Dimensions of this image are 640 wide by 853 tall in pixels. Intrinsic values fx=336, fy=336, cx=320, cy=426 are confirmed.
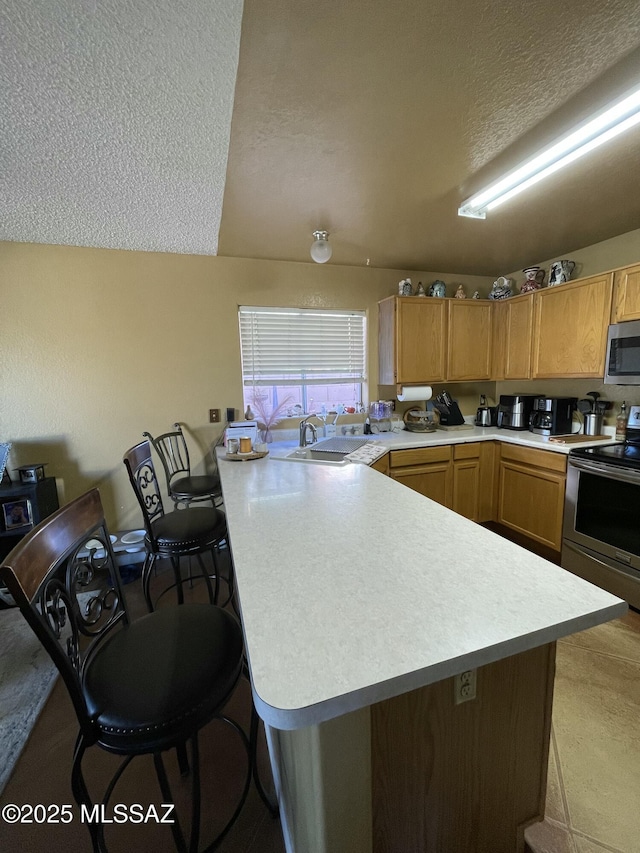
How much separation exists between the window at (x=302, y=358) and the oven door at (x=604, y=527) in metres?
1.80

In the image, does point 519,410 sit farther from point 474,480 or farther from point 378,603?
point 378,603

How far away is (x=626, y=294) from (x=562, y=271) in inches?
23.6

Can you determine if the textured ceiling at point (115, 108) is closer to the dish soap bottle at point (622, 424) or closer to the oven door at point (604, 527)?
the oven door at point (604, 527)

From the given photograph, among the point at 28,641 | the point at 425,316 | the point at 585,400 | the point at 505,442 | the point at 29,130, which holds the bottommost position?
the point at 28,641

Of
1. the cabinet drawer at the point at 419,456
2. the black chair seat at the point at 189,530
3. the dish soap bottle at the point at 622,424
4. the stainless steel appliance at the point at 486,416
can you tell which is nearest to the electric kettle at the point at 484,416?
the stainless steel appliance at the point at 486,416

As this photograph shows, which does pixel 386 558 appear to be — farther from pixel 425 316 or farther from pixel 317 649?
pixel 425 316

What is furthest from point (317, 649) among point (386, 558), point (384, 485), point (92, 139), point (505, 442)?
point (505, 442)

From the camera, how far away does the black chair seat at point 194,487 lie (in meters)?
2.14

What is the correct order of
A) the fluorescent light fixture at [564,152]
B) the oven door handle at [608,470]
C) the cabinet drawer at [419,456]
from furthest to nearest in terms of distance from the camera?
the cabinet drawer at [419,456], the oven door handle at [608,470], the fluorescent light fixture at [564,152]

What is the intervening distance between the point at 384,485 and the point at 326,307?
1.93m

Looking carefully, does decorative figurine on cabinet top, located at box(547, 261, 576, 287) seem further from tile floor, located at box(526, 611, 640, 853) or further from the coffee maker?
tile floor, located at box(526, 611, 640, 853)

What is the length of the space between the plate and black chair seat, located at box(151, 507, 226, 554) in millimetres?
919

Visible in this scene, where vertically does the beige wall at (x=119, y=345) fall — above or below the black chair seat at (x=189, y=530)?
above

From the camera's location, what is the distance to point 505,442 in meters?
2.82
